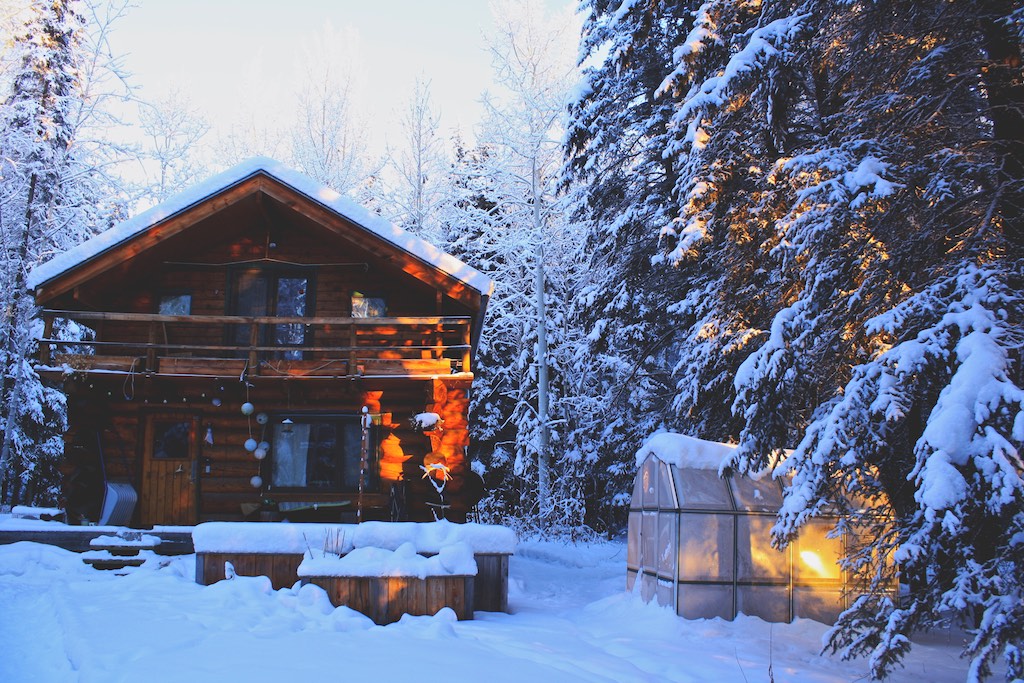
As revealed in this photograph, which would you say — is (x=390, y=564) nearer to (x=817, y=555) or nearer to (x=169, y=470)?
(x=817, y=555)

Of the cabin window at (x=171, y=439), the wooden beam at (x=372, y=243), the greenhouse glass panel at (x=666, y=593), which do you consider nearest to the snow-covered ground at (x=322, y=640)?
the greenhouse glass panel at (x=666, y=593)

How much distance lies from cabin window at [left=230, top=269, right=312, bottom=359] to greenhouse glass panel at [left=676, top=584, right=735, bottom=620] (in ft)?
31.0

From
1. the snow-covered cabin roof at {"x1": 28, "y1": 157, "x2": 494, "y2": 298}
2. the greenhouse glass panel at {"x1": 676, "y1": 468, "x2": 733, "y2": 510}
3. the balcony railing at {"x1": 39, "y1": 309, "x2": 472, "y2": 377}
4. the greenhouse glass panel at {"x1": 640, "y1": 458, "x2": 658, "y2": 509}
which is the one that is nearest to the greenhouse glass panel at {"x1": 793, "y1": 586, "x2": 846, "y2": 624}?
the greenhouse glass panel at {"x1": 676, "y1": 468, "x2": 733, "y2": 510}

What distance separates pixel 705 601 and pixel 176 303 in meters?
12.1

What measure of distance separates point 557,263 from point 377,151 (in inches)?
430

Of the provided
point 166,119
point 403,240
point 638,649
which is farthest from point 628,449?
point 166,119

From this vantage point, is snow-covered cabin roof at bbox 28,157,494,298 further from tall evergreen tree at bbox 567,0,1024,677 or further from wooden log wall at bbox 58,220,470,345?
tall evergreen tree at bbox 567,0,1024,677

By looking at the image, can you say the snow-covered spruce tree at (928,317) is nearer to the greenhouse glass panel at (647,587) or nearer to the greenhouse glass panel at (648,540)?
the greenhouse glass panel at (648,540)

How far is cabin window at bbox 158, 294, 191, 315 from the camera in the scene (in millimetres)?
16688

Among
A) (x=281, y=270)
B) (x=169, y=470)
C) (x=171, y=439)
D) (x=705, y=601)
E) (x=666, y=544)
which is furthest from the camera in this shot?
(x=281, y=270)

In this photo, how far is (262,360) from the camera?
15.6 m

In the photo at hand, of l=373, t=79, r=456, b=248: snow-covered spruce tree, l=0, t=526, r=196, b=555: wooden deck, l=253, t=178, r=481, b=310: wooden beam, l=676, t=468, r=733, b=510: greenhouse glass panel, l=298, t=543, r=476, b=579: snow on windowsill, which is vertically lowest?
l=0, t=526, r=196, b=555: wooden deck

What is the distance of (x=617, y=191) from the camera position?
18906 millimetres

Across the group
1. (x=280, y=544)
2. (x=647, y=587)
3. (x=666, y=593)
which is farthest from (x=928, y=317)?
(x=280, y=544)
